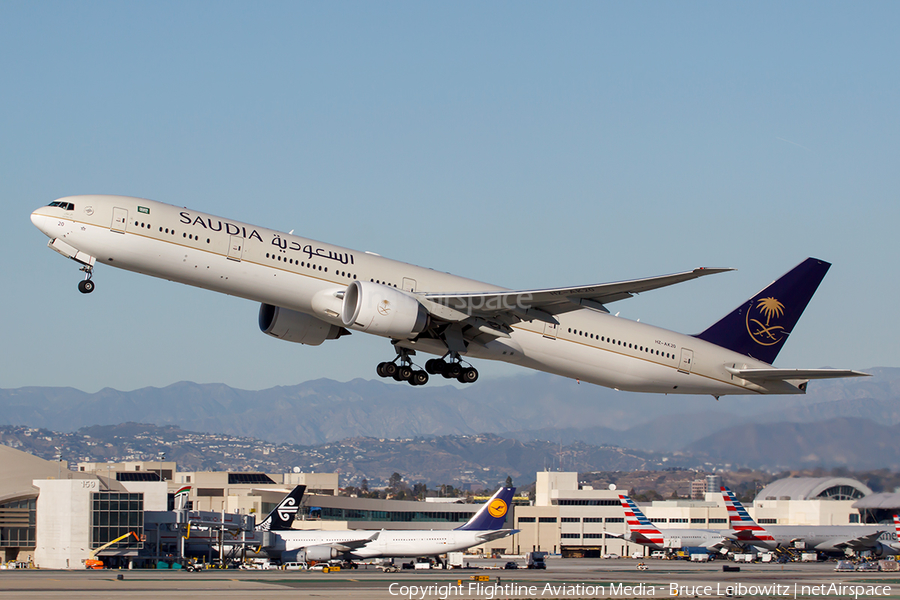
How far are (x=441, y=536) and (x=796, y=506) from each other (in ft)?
140

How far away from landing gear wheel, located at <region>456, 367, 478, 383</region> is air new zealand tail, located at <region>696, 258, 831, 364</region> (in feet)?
33.9

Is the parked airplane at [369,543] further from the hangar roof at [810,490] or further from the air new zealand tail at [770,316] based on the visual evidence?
the air new zealand tail at [770,316]

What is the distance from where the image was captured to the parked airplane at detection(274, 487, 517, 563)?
172ft

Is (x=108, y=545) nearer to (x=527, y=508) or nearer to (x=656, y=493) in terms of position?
(x=527, y=508)

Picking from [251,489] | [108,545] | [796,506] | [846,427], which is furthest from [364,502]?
[846,427]

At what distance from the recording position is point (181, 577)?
39.2m

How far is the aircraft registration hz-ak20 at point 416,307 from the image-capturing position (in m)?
31.3

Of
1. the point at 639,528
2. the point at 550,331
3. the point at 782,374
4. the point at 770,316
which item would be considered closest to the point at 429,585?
the point at 550,331

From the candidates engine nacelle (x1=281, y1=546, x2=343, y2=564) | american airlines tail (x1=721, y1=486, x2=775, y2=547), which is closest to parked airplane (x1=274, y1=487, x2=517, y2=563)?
engine nacelle (x1=281, y1=546, x2=343, y2=564)

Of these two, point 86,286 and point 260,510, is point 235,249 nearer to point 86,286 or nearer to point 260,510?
point 86,286

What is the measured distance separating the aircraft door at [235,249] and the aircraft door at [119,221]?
3.33 m

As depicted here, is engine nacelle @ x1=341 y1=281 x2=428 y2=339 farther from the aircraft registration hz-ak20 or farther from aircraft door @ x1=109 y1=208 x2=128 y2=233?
aircraft door @ x1=109 y1=208 x2=128 y2=233

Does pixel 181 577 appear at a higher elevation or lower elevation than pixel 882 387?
lower

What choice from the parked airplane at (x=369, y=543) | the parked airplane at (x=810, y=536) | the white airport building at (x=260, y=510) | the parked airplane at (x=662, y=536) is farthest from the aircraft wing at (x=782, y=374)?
the parked airplane at (x=662, y=536)
